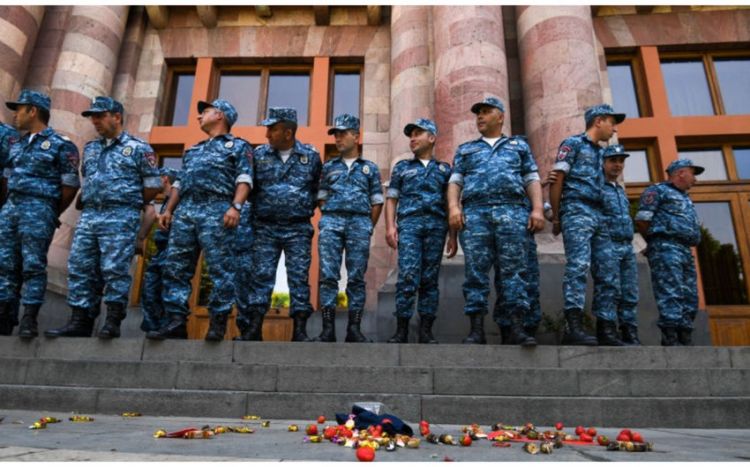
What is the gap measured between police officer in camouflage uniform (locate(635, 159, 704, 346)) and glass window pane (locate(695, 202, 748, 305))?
422 cm

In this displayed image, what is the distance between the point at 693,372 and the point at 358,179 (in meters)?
3.52

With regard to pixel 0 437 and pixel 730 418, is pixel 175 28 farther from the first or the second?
pixel 730 418

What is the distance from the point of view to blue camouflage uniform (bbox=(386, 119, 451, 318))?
518cm

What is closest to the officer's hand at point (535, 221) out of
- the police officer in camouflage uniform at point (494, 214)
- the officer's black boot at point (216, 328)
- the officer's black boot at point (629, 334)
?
the police officer in camouflage uniform at point (494, 214)

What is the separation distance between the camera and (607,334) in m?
4.96

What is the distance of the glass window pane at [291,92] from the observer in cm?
1140

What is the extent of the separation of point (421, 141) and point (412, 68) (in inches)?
191

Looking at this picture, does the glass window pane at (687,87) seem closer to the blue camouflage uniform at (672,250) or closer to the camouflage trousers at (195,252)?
the blue camouflage uniform at (672,250)

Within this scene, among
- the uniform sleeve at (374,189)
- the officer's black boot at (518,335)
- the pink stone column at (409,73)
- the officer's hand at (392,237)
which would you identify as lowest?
the officer's black boot at (518,335)

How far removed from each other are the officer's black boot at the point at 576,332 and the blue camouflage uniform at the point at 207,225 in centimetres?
322

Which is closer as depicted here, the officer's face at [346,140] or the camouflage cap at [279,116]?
the camouflage cap at [279,116]

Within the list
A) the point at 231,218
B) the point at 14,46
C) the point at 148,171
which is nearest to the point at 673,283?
the point at 231,218

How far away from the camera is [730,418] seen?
12.4 feet

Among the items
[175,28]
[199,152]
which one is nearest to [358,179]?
[199,152]
